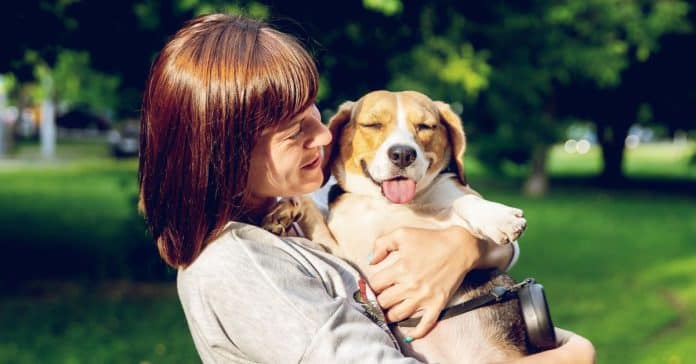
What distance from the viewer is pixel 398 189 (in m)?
2.83

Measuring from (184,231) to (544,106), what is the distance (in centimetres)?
2065

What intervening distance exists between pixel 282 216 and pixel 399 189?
710mm

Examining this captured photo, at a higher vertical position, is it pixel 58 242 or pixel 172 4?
pixel 172 4

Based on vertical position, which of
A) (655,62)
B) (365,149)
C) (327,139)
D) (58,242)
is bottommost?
(58,242)

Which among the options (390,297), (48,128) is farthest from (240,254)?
(48,128)

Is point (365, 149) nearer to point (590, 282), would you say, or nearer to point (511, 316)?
point (511, 316)

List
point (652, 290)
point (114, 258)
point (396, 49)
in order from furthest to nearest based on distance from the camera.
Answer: point (114, 258) < point (652, 290) < point (396, 49)

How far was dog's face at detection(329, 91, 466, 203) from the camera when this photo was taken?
2.82 m

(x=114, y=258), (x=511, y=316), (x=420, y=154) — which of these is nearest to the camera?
(x=511, y=316)

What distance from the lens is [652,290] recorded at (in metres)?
9.76

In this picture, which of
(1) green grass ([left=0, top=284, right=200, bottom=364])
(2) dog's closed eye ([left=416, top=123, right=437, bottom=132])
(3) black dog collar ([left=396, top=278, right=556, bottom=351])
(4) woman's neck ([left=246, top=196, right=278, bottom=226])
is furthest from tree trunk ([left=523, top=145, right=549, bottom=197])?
(4) woman's neck ([left=246, top=196, right=278, bottom=226])

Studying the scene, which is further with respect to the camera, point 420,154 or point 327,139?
point 420,154

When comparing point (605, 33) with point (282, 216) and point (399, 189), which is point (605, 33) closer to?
point (399, 189)

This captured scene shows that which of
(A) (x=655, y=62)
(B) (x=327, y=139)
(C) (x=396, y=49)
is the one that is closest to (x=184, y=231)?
(B) (x=327, y=139)
